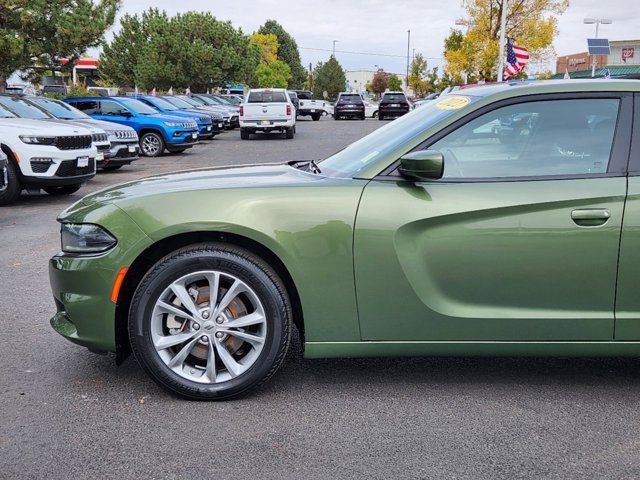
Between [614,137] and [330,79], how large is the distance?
116778mm

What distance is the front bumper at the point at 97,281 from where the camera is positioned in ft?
11.6

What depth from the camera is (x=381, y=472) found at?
2.95m

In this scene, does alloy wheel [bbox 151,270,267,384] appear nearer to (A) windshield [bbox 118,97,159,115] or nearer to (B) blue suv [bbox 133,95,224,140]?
(A) windshield [bbox 118,97,159,115]

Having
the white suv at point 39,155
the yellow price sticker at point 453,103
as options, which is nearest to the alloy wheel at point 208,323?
the yellow price sticker at point 453,103

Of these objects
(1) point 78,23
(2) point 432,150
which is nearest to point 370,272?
(2) point 432,150

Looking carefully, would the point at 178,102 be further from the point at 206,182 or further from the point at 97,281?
the point at 97,281

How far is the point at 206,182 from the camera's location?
3.84m

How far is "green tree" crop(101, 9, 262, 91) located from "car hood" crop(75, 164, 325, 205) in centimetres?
4580

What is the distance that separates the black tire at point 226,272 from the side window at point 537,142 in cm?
107

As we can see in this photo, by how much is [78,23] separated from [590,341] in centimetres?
2600

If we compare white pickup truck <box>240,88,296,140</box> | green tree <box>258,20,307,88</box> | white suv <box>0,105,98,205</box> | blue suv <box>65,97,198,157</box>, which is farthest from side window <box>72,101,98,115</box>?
green tree <box>258,20,307,88</box>

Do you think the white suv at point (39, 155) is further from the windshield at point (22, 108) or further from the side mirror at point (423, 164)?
the side mirror at point (423, 164)

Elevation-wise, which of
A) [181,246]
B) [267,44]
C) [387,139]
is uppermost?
[267,44]

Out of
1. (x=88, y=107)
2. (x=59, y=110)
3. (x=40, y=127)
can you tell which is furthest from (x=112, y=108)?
(x=40, y=127)
